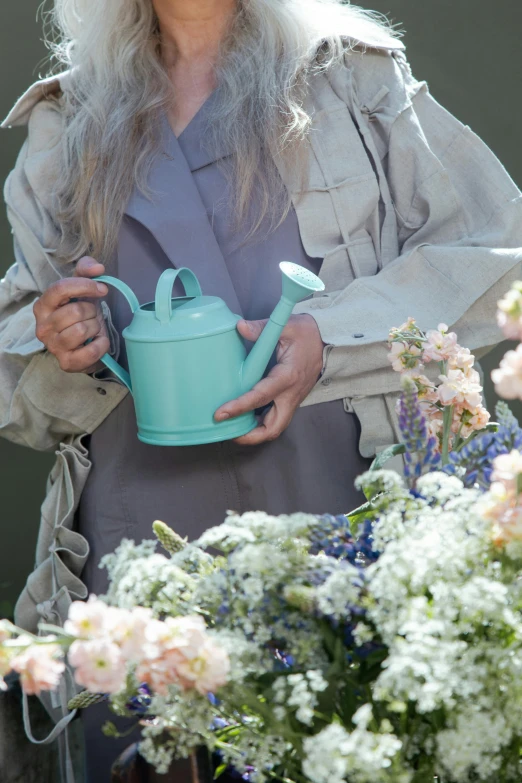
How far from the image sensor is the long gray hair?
1578 mm

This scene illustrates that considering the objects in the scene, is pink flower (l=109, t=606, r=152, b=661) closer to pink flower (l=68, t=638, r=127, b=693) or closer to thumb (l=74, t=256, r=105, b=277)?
pink flower (l=68, t=638, r=127, b=693)

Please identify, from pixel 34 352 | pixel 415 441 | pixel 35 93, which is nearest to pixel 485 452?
pixel 415 441

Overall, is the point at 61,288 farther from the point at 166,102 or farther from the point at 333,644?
the point at 333,644

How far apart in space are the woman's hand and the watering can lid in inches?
2.2

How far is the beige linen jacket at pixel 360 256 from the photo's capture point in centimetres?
152

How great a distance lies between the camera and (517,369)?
0.55 m

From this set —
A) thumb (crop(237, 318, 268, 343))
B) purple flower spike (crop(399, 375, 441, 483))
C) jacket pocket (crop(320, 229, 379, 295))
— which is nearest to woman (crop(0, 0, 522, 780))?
jacket pocket (crop(320, 229, 379, 295))

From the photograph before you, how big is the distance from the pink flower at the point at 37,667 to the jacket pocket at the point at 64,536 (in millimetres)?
1039

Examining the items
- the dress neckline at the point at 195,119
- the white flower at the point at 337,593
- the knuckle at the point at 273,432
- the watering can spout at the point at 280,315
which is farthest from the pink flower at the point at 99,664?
the dress neckline at the point at 195,119

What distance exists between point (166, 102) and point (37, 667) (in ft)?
4.06

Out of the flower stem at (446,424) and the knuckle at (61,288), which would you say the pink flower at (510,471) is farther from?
the knuckle at (61,288)

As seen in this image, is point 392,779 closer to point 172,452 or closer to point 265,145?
point 172,452

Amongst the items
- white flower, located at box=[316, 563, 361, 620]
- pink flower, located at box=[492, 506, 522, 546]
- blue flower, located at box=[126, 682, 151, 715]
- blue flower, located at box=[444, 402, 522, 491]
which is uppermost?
pink flower, located at box=[492, 506, 522, 546]

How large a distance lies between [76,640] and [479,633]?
26 cm
